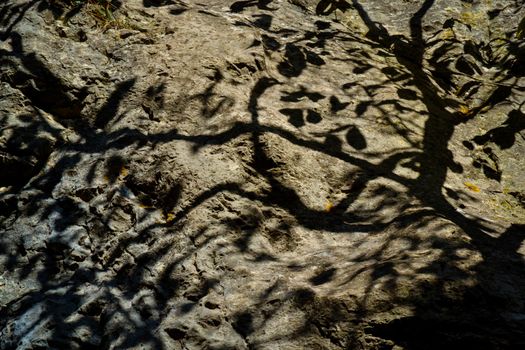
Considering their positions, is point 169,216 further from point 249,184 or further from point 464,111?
point 464,111

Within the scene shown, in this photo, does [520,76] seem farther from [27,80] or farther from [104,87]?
[27,80]

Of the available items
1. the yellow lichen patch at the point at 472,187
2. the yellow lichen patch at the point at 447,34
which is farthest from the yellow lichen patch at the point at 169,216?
the yellow lichen patch at the point at 447,34

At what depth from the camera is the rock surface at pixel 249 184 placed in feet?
10.7

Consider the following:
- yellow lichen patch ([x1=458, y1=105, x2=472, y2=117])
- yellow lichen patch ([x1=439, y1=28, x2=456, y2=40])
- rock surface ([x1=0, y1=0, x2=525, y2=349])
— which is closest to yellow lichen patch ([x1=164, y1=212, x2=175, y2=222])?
rock surface ([x1=0, y1=0, x2=525, y2=349])

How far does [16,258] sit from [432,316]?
2.88m

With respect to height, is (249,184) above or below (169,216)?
above

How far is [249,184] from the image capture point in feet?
14.3

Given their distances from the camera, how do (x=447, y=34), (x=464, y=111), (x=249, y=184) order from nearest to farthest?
(x=249, y=184)
(x=464, y=111)
(x=447, y=34)

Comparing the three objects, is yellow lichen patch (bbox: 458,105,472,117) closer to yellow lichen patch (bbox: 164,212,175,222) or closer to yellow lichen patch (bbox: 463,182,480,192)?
yellow lichen patch (bbox: 463,182,480,192)

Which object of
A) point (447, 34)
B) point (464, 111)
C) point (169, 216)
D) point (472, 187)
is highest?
point (447, 34)

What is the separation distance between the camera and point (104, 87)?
16.5 ft

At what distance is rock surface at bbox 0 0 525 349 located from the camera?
3268 mm

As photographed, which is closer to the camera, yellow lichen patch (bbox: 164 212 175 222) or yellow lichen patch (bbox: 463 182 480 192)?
yellow lichen patch (bbox: 164 212 175 222)

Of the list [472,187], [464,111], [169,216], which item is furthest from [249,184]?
[464,111]
